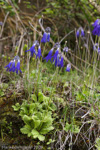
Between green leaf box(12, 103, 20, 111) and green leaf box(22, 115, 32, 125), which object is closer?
green leaf box(22, 115, 32, 125)

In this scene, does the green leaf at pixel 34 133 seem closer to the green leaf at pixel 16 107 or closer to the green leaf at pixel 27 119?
the green leaf at pixel 27 119

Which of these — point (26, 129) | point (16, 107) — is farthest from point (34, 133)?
point (16, 107)

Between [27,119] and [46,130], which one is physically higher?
[27,119]

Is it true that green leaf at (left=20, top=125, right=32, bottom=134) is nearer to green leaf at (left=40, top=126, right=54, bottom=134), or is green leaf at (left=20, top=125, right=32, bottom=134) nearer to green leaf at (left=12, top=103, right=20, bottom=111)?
green leaf at (left=40, top=126, right=54, bottom=134)

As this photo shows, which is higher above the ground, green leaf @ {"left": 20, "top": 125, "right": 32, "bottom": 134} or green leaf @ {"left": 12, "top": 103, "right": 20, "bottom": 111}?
green leaf @ {"left": 12, "top": 103, "right": 20, "bottom": 111}

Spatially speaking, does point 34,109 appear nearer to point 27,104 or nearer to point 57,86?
point 27,104

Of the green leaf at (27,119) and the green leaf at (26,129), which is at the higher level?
the green leaf at (27,119)

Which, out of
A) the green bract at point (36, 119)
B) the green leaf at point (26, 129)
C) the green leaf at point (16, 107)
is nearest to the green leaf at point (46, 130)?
the green bract at point (36, 119)

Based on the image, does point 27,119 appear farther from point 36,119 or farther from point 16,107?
point 16,107

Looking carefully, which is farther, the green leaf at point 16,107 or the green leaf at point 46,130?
the green leaf at point 16,107

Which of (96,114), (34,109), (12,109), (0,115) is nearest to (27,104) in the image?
(34,109)

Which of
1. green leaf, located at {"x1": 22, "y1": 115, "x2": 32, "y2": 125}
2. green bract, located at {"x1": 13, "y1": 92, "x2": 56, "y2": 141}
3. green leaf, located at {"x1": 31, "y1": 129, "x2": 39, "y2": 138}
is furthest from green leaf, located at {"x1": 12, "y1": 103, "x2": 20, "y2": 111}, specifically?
green leaf, located at {"x1": 31, "y1": 129, "x2": 39, "y2": 138}
